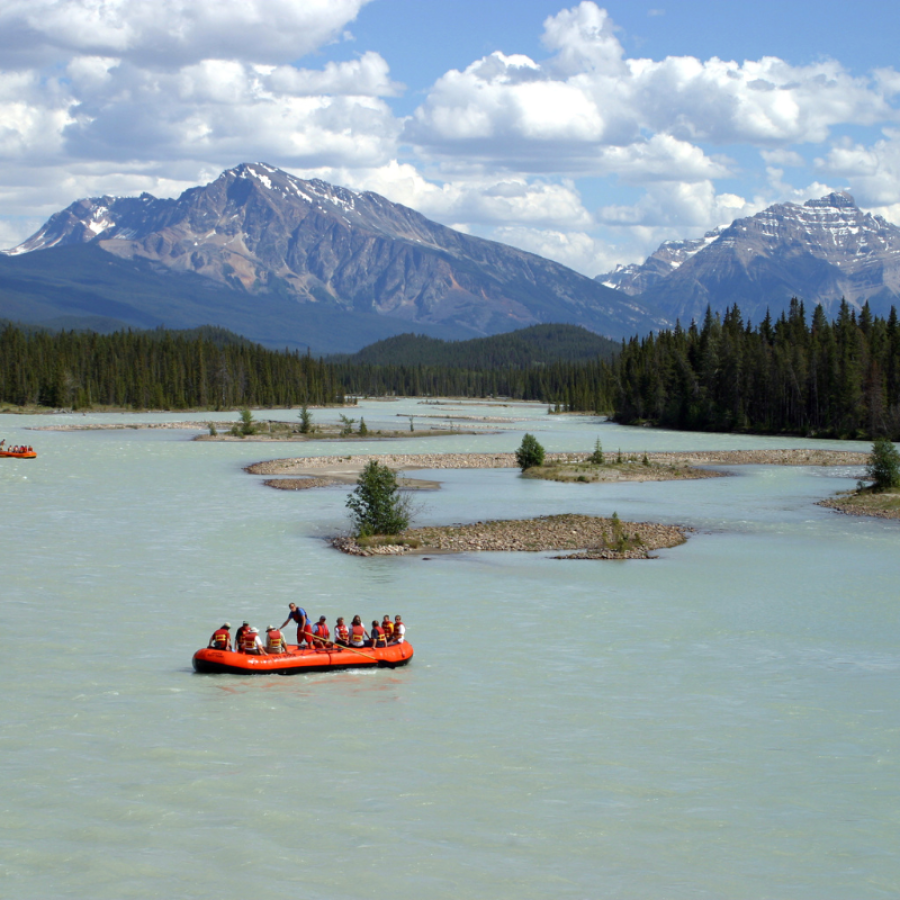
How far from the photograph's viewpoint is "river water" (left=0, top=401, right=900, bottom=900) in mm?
17484

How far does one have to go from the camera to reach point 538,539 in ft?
162

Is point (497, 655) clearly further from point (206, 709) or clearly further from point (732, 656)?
point (206, 709)

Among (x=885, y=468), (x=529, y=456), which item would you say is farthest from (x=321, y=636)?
(x=529, y=456)

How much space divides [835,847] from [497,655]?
1279cm

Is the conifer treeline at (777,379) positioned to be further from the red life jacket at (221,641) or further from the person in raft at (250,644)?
the red life jacket at (221,641)

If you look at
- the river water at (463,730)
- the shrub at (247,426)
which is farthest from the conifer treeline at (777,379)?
the river water at (463,730)

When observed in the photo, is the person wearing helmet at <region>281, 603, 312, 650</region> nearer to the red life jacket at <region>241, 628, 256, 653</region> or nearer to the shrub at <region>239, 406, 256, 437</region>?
the red life jacket at <region>241, 628, 256, 653</region>

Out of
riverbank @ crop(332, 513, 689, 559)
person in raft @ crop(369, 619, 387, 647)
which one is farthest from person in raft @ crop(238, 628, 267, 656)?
riverbank @ crop(332, 513, 689, 559)

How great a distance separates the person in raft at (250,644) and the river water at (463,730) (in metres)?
1.04

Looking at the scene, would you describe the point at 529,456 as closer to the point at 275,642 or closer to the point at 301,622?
the point at 301,622

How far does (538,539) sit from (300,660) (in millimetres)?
23086

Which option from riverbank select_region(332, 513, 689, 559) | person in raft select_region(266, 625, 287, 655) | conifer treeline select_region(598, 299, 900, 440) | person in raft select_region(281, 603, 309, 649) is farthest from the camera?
conifer treeline select_region(598, 299, 900, 440)

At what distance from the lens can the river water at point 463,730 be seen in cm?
1748

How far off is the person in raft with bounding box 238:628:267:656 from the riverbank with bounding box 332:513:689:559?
1828 cm
